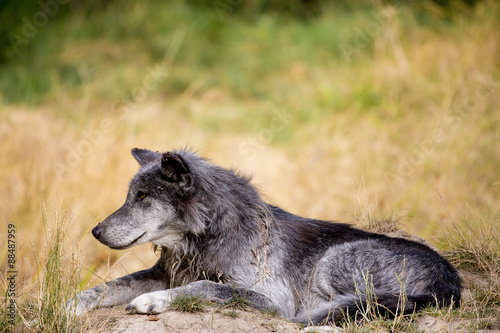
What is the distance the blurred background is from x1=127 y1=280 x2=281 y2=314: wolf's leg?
7.35 feet

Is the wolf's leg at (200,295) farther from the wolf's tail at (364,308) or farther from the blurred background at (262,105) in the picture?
the blurred background at (262,105)

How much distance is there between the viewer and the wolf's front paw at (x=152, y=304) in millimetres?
4340

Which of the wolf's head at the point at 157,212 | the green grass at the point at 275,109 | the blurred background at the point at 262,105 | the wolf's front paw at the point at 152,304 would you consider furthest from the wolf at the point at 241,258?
the blurred background at the point at 262,105

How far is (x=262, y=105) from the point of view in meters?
15.7

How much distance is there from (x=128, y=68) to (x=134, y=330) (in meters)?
12.3

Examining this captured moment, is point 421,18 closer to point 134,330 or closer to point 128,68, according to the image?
point 128,68

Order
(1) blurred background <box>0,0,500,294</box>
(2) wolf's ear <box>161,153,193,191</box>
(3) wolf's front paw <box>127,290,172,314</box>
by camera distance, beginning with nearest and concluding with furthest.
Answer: (3) wolf's front paw <box>127,290,172,314</box>, (2) wolf's ear <box>161,153,193,191</box>, (1) blurred background <box>0,0,500,294</box>

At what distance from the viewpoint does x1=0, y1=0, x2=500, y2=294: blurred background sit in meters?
10.0

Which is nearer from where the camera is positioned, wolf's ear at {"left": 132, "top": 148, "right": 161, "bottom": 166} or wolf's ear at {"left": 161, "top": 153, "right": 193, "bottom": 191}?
wolf's ear at {"left": 161, "top": 153, "right": 193, "bottom": 191}

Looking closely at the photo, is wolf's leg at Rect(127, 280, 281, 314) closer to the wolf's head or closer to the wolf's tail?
the wolf's tail

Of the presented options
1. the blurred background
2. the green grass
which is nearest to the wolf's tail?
the green grass

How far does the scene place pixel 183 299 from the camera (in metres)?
4.35

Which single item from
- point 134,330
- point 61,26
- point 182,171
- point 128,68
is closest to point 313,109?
point 128,68

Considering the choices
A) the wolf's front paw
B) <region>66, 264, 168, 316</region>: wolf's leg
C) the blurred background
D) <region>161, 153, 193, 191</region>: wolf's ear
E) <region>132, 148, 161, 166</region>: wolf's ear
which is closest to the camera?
the wolf's front paw
